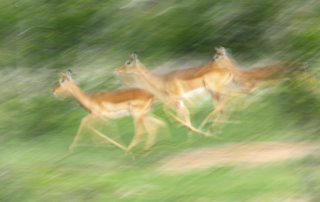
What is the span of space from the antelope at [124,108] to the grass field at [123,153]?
0.18 ft

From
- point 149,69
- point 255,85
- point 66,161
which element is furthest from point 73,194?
point 255,85

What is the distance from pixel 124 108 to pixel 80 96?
27 cm

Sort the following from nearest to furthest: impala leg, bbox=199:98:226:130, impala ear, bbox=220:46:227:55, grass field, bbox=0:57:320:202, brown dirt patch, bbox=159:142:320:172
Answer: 1. grass field, bbox=0:57:320:202
2. brown dirt patch, bbox=159:142:320:172
3. impala leg, bbox=199:98:226:130
4. impala ear, bbox=220:46:227:55

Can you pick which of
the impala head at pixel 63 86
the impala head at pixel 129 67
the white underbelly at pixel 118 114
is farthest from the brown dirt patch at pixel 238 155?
the impala head at pixel 63 86

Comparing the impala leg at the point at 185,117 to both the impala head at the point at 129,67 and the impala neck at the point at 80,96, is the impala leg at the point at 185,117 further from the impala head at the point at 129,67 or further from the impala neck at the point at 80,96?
the impala neck at the point at 80,96

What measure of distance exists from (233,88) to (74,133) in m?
0.94

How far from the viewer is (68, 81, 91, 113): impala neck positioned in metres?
2.62

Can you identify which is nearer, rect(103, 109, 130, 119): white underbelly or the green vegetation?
the green vegetation

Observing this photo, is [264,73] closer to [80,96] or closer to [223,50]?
[223,50]

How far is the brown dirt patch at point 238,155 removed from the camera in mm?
2382

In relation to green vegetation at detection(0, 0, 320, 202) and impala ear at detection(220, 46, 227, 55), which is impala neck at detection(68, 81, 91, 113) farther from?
impala ear at detection(220, 46, 227, 55)

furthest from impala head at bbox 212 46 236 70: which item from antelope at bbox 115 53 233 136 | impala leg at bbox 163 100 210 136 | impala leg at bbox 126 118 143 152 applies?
impala leg at bbox 126 118 143 152

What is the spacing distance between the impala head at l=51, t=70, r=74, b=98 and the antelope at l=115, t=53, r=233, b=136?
275 millimetres

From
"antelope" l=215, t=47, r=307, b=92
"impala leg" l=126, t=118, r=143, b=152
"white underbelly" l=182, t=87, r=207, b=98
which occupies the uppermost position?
"white underbelly" l=182, t=87, r=207, b=98
